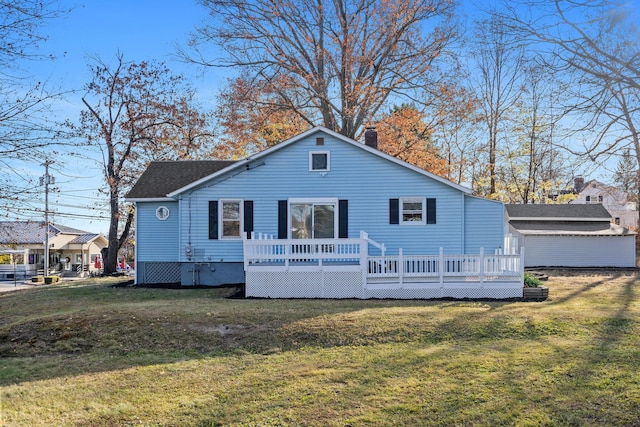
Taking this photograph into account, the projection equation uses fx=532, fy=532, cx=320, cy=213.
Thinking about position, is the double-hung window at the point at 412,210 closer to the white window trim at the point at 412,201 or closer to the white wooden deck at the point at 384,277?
the white window trim at the point at 412,201

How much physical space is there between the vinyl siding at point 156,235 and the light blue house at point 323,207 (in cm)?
100

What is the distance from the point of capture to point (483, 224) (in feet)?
58.5

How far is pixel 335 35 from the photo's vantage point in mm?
28875

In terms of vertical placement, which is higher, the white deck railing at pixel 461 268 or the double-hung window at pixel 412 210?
the double-hung window at pixel 412 210

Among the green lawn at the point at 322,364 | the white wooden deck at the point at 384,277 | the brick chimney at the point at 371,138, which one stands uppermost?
the brick chimney at the point at 371,138

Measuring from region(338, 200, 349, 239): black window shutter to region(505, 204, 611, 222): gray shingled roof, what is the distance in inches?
669

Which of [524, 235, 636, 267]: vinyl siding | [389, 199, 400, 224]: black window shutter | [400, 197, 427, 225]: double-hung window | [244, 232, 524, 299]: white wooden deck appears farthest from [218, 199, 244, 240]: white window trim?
[524, 235, 636, 267]: vinyl siding

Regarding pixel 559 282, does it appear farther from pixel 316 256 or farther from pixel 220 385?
pixel 220 385

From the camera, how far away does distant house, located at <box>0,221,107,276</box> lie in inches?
1879

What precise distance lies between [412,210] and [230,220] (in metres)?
6.13

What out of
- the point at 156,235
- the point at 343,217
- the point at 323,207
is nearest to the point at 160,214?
the point at 156,235

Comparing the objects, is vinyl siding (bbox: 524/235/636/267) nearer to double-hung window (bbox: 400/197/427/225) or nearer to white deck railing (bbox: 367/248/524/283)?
double-hung window (bbox: 400/197/427/225)

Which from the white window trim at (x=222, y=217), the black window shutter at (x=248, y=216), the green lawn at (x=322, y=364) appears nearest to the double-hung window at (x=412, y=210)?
the black window shutter at (x=248, y=216)

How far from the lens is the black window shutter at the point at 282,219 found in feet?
58.2
